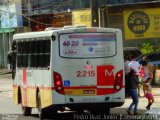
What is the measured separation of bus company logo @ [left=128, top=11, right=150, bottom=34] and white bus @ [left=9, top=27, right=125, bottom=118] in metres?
21.8

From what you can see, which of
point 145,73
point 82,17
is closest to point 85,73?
point 145,73

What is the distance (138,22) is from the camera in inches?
1542

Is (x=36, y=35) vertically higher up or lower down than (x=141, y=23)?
higher up

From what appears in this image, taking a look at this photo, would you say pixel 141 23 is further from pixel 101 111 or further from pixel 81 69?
pixel 81 69

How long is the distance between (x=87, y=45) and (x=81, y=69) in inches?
28.1

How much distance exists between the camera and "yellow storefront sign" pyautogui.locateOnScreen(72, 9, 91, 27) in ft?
132

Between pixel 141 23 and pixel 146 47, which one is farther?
pixel 141 23

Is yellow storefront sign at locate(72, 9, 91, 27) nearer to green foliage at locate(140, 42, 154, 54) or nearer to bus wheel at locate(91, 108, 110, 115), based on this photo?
green foliage at locate(140, 42, 154, 54)

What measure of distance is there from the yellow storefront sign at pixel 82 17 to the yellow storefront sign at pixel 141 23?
249 cm

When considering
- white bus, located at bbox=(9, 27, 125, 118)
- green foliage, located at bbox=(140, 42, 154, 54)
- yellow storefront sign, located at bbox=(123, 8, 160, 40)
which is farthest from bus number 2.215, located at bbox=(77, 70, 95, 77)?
yellow storefront sign, located at bbox=(123, 8, 160, 40)

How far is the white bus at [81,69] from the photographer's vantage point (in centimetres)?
1684

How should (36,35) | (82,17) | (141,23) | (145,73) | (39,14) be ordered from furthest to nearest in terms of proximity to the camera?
(39,14) → (82,17) → (141,23) → (145,73) → (36,35)

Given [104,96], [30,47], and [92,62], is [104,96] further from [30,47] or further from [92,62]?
[30,47]

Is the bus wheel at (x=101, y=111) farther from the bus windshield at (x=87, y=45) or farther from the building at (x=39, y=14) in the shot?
the building at (x=39, y=14)
